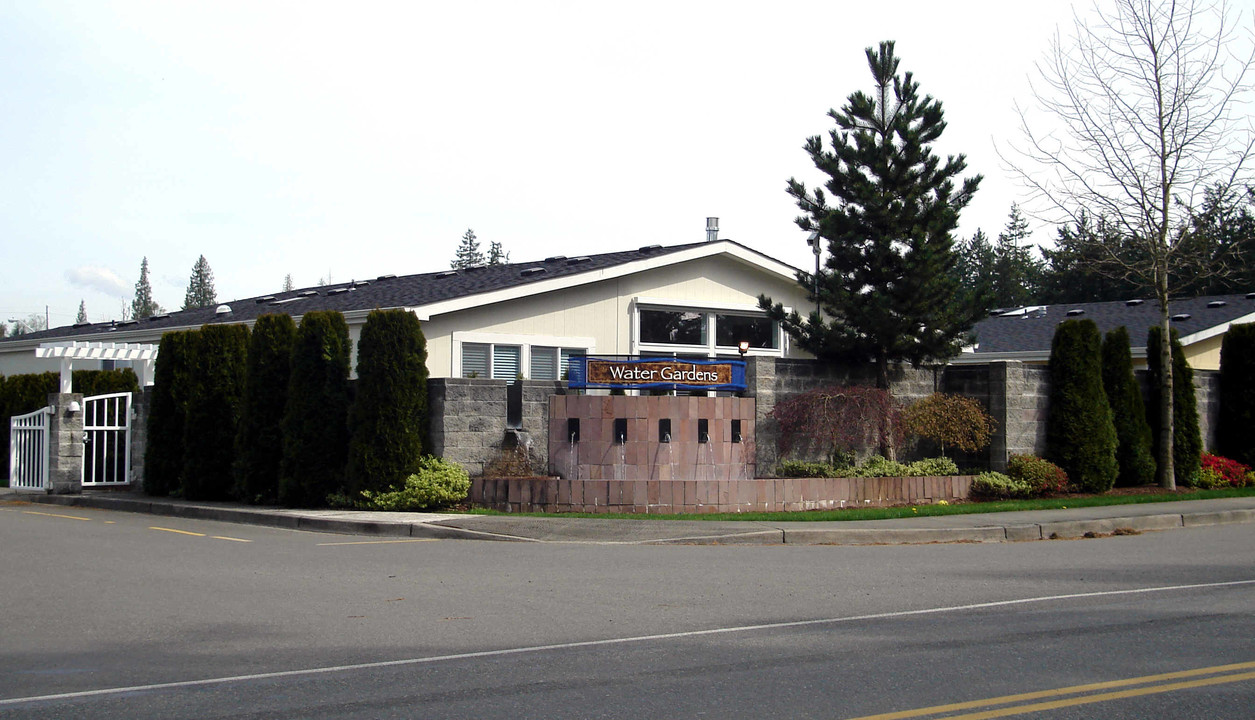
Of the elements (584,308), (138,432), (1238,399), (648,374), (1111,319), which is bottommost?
(138,432)

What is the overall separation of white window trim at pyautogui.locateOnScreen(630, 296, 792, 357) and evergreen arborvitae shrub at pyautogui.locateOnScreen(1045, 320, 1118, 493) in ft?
19.7

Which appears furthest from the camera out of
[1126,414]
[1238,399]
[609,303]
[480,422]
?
[1238,399]

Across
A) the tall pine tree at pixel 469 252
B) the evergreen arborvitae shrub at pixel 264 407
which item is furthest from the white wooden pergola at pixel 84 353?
the tall pine tree at pixel 469 252

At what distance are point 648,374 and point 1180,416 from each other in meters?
11.5

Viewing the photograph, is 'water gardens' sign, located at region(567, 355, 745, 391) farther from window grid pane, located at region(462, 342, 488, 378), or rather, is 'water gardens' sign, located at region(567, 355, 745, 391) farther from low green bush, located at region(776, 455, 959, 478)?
window grid pane, located at region(462, 342, 488, 378)

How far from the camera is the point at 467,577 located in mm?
11148

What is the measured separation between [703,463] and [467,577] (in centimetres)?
724

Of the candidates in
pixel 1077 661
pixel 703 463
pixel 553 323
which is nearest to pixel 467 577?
pixel 1077 661

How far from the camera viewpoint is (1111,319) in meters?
32.8

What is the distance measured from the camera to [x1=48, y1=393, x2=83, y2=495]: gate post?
2108 cm

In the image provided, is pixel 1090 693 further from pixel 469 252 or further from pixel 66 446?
pixel 469 252

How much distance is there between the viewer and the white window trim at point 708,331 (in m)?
23.8

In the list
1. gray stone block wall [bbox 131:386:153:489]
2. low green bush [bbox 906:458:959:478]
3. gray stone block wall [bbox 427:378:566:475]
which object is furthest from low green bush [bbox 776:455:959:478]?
gray stone block wall [bbox 131:386:153:489]

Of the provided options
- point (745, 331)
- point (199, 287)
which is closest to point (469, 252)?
point (199, 287)
